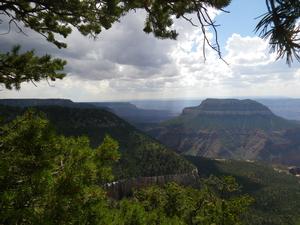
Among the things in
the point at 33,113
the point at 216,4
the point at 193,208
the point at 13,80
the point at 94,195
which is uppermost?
the point at 216,4

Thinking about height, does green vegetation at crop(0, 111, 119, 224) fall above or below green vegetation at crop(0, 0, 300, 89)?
below

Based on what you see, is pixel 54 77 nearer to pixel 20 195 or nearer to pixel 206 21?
pixel 20 195

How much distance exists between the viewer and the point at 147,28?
1337 centimetres

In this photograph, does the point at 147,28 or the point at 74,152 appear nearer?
the point at 74,152

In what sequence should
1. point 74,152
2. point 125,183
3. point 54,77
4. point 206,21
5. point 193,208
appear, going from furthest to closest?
point 125,183 → point 193,208 → point 54,77 → point 74,152 → point 206,21

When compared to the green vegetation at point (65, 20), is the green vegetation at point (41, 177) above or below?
below

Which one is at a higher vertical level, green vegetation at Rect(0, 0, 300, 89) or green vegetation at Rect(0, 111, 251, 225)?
green vegetation at Rect(0, 0, 300, 89)

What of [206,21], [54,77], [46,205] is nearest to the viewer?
[206,21]

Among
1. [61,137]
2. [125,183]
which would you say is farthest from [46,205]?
[125,183]

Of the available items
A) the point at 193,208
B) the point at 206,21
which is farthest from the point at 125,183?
the point at 206,21

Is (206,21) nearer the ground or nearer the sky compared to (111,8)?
nearer the ground

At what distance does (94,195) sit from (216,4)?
7.32m

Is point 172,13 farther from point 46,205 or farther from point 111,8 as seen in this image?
point 46,205

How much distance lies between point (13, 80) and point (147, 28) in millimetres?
7024
